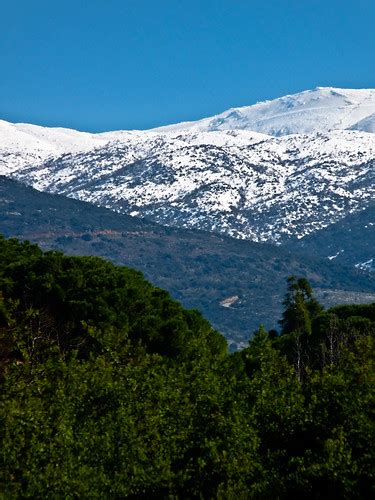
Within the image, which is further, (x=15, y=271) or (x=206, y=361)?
(x=15, y=271)

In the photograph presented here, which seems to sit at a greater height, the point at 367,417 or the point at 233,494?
the point at 367,417

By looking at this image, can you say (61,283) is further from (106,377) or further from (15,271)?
(106,377)

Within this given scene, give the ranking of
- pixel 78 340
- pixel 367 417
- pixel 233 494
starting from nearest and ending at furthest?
pixel 233 494
pixel 367 417
pixel 78 340

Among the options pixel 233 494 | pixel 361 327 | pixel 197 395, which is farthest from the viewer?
pixel 361 327

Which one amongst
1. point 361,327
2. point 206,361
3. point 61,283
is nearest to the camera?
point 206,361

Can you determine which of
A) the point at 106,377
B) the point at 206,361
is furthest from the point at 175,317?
the point at 106,377

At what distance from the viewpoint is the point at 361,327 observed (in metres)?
90.1

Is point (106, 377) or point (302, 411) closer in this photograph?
point (302, 411)

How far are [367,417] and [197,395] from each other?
23.7ft

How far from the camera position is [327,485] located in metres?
35.3

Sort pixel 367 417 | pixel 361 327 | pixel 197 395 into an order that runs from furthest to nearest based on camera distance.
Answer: pixel 361 327 < pixel 197 395 < pixel 367 417

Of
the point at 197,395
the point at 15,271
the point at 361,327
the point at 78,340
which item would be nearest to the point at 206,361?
the point at 197,395

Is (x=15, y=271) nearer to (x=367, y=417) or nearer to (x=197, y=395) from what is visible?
(x=197, y=395)

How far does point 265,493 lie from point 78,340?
94.8ft
